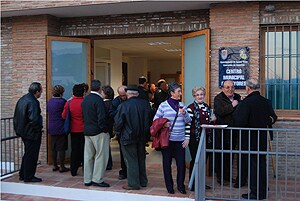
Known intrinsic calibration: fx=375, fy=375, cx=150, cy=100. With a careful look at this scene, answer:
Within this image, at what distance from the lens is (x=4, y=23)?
861 cm

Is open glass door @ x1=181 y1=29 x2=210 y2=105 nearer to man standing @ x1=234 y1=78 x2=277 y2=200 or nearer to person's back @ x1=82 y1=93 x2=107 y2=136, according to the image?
man standing @ x1=234 y1=78 x2=277 y2=200

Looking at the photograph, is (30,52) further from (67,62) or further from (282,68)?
(282,68)

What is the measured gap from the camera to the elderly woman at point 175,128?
5.77 meters

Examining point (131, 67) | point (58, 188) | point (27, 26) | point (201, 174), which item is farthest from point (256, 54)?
point (131, 67)

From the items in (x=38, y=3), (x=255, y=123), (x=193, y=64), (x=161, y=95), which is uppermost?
Result: (x=38, y=3)

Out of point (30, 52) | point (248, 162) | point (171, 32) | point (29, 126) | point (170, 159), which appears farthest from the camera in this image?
point (30, 52)

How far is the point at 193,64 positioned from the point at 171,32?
890 millimetres

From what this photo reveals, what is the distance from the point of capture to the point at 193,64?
7.55 meters

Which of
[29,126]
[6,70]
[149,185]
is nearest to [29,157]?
[29,126]

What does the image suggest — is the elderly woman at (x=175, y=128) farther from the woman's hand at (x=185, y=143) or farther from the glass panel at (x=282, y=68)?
the glass panel at (x=282, y=68)

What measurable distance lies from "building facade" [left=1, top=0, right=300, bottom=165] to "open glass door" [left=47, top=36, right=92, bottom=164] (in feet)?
0.28

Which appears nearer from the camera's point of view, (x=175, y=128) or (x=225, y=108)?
(x=175, y=128)

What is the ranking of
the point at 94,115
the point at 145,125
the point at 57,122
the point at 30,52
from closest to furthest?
1. the point at 145,125
2. the point at 94,115
3. the point at 57,122
4. the point at 30,52

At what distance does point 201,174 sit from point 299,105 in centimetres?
288
